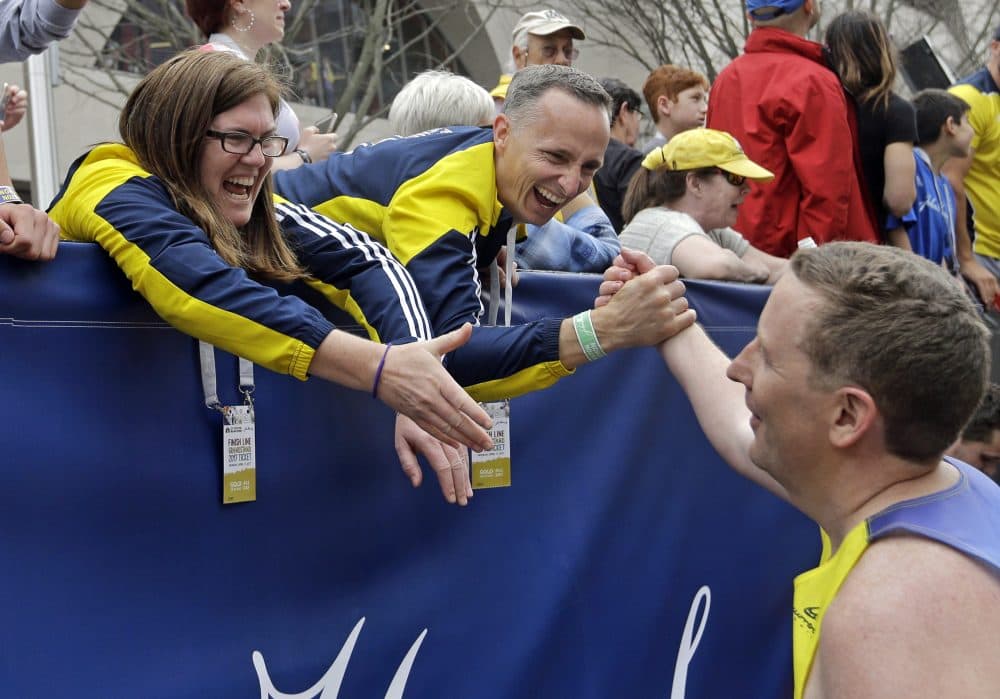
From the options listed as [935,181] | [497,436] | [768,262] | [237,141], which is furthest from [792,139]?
[237,141]

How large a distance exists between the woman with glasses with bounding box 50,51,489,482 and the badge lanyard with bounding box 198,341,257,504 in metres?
0.16

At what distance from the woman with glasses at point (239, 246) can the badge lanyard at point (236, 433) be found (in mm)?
159

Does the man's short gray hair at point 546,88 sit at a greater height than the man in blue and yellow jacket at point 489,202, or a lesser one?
greater

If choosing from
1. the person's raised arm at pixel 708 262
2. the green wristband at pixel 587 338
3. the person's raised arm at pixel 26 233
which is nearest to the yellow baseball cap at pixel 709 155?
the person's raised arm at pixel 708 262

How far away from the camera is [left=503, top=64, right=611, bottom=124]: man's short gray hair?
327cm

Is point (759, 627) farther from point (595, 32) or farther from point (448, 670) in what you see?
point (595, 32)

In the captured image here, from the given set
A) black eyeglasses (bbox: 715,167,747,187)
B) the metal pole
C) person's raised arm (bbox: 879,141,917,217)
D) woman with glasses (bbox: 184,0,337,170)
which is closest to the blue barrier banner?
black eyeglasses (bbox: 715,167,747,187)

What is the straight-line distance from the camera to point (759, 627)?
4.13 meters

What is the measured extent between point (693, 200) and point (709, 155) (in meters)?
0.19

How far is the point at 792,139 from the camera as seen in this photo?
524 centimetres

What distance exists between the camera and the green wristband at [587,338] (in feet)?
9.49

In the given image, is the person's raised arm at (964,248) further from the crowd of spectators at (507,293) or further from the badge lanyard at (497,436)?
the badge lanyard at (497,436)

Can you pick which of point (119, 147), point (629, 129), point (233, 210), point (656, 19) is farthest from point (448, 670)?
point (656, 19)

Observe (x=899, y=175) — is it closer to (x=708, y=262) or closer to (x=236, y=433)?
(x=708, y=262)
